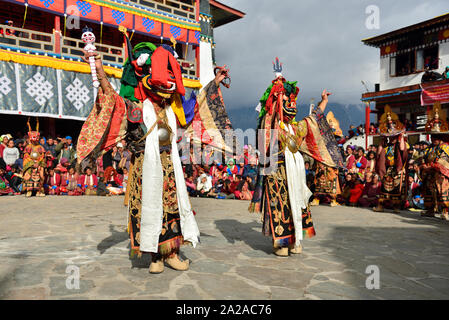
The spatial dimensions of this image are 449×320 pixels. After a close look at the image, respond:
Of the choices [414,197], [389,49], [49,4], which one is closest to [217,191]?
[414,197]

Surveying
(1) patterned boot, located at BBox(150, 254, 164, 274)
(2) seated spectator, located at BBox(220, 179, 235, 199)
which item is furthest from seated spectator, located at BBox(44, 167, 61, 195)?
(1) patterned boot, located at BBox(150, 254, 164, 274)

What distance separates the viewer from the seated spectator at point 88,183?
1195cm

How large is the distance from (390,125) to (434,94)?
14.9 metres

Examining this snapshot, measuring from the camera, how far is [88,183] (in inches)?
476

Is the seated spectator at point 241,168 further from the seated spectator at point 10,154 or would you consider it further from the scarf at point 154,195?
the scarf at point 154,195

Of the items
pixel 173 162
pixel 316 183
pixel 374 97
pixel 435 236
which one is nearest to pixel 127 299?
pixel 173 162

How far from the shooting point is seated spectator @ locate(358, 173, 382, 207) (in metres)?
9.91

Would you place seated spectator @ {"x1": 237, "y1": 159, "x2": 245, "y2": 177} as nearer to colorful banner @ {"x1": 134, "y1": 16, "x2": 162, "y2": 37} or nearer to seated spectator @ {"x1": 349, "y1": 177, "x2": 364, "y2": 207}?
seated spectator @ {"x1": 349, "y1": 177, "x2": 364, "y2": 207}

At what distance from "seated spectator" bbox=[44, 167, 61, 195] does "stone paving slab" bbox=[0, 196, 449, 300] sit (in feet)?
18.7

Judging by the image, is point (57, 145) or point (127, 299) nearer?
point (127, 299)

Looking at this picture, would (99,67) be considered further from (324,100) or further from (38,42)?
(38,42)
